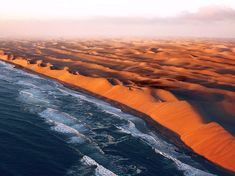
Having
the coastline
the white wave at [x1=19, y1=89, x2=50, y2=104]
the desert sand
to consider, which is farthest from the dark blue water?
the desert sand

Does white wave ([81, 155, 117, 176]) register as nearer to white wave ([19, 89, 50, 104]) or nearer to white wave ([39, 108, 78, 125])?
white wave ([39, 108, 78, 125])

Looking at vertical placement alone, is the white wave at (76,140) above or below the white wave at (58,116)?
above

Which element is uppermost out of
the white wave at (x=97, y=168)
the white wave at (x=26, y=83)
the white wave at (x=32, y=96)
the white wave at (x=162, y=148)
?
the white wave at (x=97, y=168)

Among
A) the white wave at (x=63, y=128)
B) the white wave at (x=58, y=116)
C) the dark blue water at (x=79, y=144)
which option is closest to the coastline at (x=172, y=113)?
the dark blue water at (x=79, y=144)

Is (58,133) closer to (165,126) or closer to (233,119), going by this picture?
(165,126)

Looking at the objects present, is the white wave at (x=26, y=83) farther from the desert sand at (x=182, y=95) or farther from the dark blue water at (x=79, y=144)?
the dark blue water at (x=79, y=144)

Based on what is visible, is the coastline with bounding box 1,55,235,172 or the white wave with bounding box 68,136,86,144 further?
the coastline with bounding box 1,55,235,172

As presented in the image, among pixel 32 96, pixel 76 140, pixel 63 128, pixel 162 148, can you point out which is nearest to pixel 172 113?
pixel 162 148

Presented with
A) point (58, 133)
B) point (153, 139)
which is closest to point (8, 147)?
point (58, 133)

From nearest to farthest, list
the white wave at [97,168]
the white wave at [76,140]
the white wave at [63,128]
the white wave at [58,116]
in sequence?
the white wave at [97,168], the white wave at [76,140], the white wave at [63,128], the white wave at [58,116]

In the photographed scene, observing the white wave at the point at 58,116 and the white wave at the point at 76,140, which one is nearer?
the white wave at the point at 76,140
